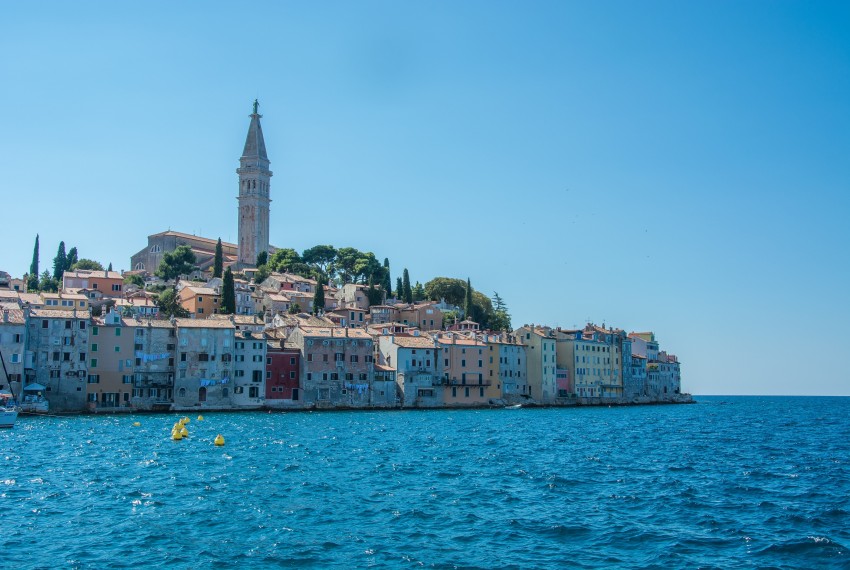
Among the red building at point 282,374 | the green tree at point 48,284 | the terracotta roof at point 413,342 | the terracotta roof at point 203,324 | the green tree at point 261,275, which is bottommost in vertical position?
the red building at point 282,374

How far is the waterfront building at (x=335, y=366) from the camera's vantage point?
71000 mm

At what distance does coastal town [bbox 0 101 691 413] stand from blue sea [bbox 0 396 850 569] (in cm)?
1655

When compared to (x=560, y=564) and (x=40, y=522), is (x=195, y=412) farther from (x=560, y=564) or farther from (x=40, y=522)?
(x=560, y=564)

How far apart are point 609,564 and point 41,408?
167 ft

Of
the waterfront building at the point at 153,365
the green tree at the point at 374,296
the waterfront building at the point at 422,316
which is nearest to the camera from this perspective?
the waterfront building at the point at 153,365

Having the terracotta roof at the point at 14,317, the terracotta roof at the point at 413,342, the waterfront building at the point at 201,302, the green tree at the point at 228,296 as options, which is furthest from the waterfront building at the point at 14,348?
the terracotta roof at the point at 413,342

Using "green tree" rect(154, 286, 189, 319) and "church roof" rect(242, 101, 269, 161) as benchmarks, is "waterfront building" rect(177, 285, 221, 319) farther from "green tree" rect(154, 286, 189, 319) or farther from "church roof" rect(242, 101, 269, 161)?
"church roof" rect(242, 101, 269, 161)

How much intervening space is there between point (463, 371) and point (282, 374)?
1911cm

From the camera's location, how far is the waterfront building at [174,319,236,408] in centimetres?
6588

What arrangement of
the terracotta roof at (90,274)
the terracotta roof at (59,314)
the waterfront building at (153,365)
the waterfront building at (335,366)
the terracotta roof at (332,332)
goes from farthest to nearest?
the terracotta roof at (90,274)
the terracotta roof at (332,332)
the waterfront building at (335,366)
the waterfront building at (153,365)
the terracotta roof at (59,314)

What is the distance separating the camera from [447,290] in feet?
363

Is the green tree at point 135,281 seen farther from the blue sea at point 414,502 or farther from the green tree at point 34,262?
the blue sea at point 414,502

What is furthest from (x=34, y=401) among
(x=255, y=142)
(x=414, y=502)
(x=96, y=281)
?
(x=255, y=142)

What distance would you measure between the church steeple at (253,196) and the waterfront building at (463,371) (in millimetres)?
48929
